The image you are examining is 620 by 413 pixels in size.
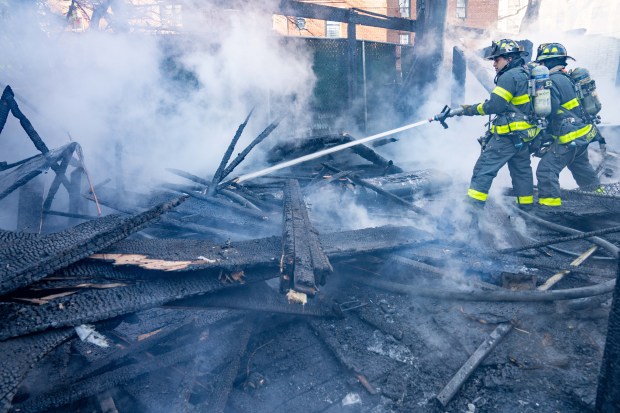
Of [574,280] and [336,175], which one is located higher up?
[336,175]

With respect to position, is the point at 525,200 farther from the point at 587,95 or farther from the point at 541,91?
the point at 587,95

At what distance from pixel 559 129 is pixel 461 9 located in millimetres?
21442

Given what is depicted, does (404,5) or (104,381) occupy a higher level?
(404,5)

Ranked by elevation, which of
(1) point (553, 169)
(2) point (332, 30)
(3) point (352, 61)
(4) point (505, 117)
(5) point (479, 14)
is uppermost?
(5) point (479, 14)

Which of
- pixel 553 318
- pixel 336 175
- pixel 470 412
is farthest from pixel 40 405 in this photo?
pixel 336 175

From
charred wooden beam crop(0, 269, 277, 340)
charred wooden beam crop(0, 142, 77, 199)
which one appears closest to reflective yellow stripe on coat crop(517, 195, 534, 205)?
charred wooden beam crop(0, 269, 277, 340)

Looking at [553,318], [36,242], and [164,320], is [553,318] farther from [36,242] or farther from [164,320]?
[36,242]

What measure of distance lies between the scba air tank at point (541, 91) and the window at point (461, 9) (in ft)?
70.2

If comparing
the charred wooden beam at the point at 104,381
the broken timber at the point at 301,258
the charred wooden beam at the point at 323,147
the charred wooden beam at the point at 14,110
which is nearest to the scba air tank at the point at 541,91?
the charred wooden beam at the point at 323,147

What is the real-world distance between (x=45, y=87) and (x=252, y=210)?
504cm

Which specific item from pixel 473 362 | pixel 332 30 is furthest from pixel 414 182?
pixel 332 30

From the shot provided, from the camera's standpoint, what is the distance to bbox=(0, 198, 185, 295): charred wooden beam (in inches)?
88.4

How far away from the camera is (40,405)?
2.26 m

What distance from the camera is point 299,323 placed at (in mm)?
3215
